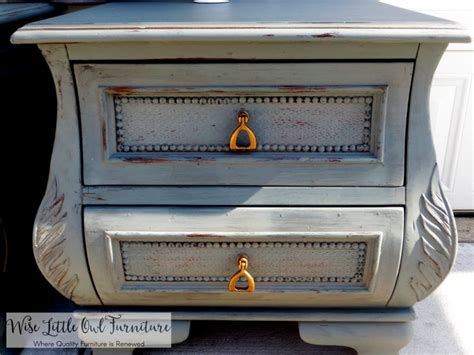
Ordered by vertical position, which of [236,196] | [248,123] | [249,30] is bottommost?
[236,196]

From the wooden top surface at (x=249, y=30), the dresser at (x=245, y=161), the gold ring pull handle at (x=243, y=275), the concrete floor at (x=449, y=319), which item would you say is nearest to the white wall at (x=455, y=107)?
the concrete floor at (x=449, y=319)

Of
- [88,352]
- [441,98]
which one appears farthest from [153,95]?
[441,98]

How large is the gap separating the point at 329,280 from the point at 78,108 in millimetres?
433

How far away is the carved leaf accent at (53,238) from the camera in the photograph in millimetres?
658

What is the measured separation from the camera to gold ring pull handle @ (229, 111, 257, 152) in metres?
0.61

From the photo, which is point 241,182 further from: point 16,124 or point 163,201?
point 16,124

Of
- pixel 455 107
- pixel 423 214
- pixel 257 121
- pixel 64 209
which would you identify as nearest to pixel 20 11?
pixel 64 209

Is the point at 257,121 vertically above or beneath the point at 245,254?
above

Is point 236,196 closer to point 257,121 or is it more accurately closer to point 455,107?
point 257,121

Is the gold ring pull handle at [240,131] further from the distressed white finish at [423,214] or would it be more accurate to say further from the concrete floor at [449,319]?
the concrete floor at [449,319]

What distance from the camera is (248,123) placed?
0.63 m

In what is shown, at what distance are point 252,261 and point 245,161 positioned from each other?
16cm

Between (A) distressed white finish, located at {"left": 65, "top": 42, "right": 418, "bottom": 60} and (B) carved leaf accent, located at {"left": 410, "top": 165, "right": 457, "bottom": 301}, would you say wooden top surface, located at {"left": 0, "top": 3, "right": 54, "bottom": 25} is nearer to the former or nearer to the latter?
(A) distressed white finish, located at {"left": 65, "top": 42, "right": 418, "bottom": 60}

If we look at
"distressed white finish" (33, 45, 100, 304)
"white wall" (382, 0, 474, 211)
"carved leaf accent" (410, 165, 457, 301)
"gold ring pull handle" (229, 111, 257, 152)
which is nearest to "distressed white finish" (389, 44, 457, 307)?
"carved leaf accent" (410, 165, 457, 301)
